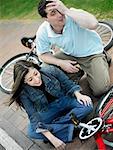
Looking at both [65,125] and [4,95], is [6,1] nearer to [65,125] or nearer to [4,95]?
[4,95]

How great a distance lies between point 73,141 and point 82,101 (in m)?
0.57

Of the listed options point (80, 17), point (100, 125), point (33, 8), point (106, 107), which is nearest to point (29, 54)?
point (80, 17)

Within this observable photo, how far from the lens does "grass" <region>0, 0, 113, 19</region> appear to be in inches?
278

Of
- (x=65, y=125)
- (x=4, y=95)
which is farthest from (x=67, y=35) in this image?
(x=4, y=95)

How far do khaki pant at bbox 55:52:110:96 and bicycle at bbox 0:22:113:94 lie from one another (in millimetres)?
777

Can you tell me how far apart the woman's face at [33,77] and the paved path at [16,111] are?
101cm

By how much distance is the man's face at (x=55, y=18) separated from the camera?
15.1 feet

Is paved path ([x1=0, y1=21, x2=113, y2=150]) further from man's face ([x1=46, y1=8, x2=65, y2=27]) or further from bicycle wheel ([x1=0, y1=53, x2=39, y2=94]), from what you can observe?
man's face ([x1=46, y1=8, x2=65, y2=27])

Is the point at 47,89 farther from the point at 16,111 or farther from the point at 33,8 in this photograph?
the point at 33,8

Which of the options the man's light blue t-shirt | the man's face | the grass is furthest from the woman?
the grass

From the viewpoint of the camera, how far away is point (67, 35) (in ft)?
16.4

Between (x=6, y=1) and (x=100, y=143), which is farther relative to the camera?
(x=6, y=1)

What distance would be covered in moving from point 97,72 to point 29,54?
1.24 metres

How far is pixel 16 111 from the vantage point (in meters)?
5.93
